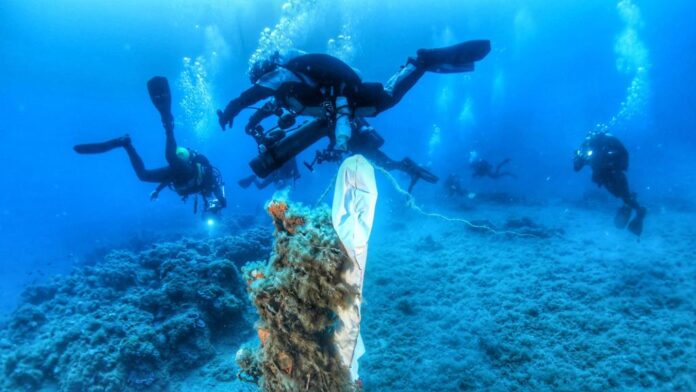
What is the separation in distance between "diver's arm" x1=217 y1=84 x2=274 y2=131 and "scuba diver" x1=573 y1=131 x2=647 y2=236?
10006mm

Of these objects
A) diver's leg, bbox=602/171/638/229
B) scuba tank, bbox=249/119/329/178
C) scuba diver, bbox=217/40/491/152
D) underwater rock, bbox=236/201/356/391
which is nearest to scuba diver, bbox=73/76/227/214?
scuba diver, bbox=217/40/491/152

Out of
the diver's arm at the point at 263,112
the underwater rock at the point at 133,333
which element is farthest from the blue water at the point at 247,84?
the underwater rock at the point at 133,333

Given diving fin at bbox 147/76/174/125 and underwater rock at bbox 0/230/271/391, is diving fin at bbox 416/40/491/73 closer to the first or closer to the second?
diving fin at bbox 147/76/174/125

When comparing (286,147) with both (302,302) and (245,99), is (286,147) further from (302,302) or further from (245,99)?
(302,302)

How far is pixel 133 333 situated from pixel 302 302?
4921 mm

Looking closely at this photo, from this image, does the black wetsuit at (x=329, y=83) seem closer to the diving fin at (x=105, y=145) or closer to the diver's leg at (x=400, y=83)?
the diver's leg at (x=400, y=83)

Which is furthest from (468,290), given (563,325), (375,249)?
(375,249)

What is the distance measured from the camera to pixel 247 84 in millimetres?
51188

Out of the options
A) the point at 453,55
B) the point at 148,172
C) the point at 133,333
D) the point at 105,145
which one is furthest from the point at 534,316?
the point at 105,145

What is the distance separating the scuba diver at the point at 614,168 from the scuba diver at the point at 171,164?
10893 mm

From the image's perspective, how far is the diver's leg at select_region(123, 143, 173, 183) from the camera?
7.79 metres

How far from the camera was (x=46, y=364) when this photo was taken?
5918 millimetres

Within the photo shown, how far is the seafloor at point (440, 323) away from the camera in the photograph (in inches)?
174

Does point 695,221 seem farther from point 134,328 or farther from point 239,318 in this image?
point 134,328
